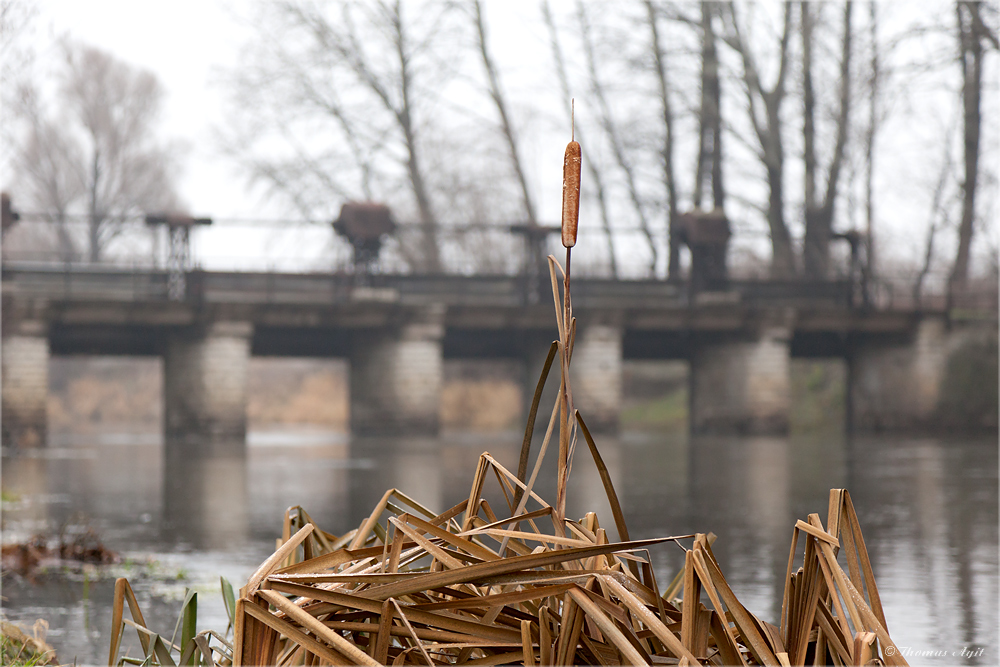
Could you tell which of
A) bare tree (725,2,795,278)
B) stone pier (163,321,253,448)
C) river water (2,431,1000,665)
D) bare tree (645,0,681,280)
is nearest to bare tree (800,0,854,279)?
bare tree (725,2,795,278)

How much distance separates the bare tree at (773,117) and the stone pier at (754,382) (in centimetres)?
440

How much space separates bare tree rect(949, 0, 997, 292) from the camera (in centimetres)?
2500

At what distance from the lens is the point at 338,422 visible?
46500 millimetres

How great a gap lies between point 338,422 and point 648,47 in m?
22.8

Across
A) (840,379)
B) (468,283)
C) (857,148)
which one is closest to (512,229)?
(468,283)

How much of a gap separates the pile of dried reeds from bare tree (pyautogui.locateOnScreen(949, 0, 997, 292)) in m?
26.1

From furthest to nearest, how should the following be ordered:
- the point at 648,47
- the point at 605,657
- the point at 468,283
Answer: the point at 648,47 < the point at 468,283 < the point at 605,657

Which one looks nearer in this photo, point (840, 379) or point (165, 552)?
point (165, 552)

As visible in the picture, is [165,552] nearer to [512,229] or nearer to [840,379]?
[512,229]

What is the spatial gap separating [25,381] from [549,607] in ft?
74.3

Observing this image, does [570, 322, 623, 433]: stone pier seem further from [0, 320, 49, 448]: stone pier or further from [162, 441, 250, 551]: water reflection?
[0, 320, 49, 448]: stone pier

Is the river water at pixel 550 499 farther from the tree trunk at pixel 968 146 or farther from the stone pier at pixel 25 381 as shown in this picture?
the tree trunk at pixel 968 146

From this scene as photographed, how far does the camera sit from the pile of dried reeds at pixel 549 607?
146 centimetres

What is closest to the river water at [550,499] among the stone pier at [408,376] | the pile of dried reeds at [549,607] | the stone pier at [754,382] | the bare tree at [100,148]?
the pile of dried reeds at [549,607]
